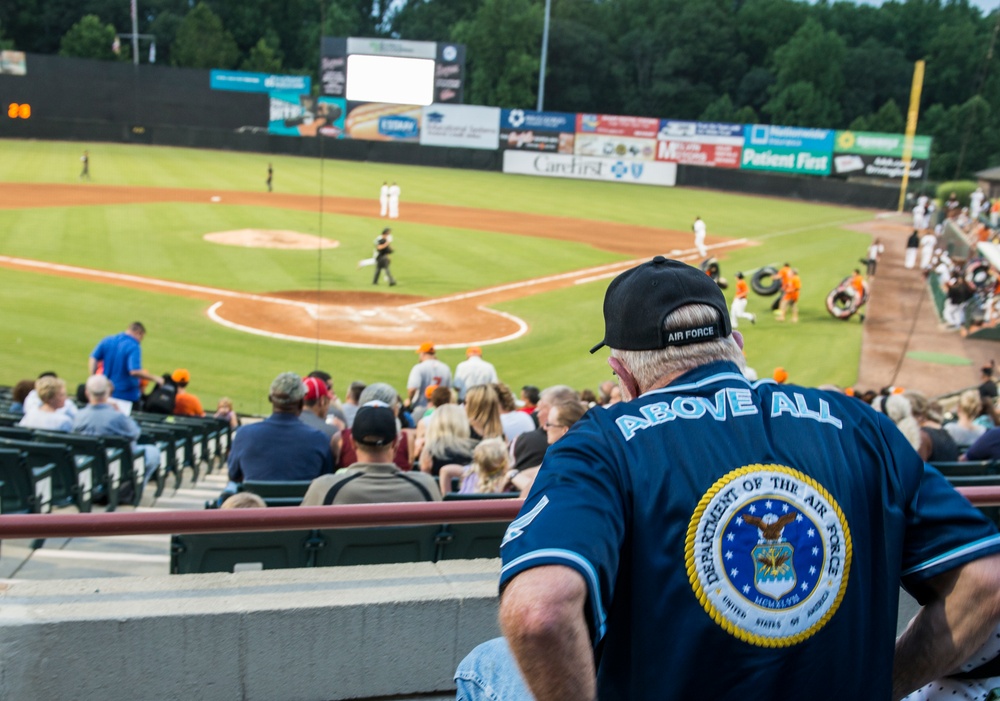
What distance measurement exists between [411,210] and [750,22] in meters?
40.1

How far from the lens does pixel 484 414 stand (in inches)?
337

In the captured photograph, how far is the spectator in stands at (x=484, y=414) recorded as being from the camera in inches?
337

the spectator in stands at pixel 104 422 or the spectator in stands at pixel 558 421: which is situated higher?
the spectator in stands at pixel 558 421

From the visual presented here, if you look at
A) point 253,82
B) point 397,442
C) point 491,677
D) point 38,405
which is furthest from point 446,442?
point 253,82

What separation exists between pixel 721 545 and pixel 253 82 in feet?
191

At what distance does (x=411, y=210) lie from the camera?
38.0 meters

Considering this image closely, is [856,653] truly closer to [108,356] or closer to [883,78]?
[108,356]

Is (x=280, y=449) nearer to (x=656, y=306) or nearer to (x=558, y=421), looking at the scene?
(x=558, y=421)

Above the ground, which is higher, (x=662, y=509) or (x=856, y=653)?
(x=662, y=509)

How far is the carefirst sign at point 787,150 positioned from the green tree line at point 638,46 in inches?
299

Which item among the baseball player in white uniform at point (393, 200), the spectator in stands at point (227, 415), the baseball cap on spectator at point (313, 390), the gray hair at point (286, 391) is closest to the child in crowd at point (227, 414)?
the spectator in stands at point (227, 415)

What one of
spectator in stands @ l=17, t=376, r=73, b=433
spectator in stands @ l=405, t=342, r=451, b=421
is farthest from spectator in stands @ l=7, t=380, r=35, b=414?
spectator in stands @ l=405, t=342, r=451, b=421

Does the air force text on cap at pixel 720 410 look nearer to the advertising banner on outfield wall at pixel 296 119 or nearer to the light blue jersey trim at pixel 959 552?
the light blue jersey trim at pixel 959 552

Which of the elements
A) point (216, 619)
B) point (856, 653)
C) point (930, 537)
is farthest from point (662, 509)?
point (216, 619)
